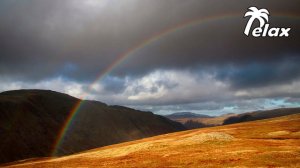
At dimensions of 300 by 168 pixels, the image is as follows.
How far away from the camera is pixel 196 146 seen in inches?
2712

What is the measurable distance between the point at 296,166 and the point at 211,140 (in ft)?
106

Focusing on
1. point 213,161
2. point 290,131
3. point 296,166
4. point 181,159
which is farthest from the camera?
point 290,131

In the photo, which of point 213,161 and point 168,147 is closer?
point 213,161

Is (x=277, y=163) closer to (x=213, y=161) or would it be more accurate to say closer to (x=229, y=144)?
(x=213, y=161)

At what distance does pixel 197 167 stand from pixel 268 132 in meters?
58.7

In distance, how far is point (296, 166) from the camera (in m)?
40.5

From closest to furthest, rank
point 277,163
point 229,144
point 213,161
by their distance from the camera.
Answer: point 277,163, point 213,161, point 229,144

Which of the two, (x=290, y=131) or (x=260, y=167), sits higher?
(x=290, y=131)

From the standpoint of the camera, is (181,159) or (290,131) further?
(290,131)

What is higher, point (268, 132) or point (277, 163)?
point (268, 132)

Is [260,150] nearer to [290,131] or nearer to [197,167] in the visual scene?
[197,167]

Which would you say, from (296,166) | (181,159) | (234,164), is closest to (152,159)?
(181,159)

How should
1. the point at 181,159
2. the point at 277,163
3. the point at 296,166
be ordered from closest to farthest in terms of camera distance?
the point at 296,166
the point at 277,163
the point at 181,159

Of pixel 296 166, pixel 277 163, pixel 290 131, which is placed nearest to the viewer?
pixel 296 166
